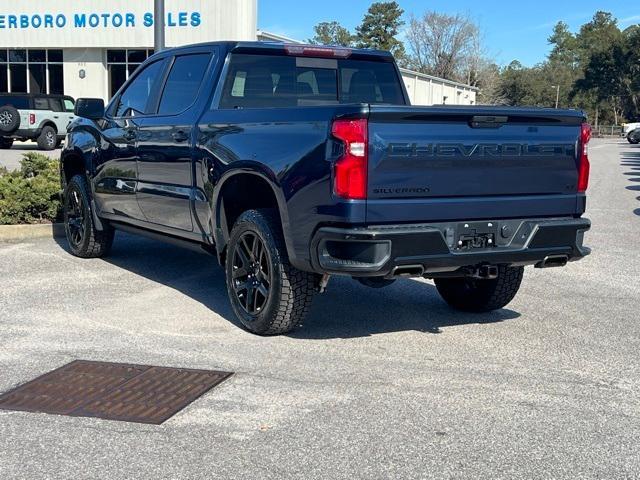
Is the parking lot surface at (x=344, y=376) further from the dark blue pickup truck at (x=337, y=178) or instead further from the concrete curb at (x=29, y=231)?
the concrete curb at (x=29, y=231)

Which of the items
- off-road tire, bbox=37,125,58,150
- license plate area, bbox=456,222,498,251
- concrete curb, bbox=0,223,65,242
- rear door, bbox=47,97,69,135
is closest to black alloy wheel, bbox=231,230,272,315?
Answer: license plate area, bbox=456,222,498,251

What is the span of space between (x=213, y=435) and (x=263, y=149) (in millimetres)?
2060

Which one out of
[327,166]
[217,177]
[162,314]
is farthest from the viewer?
[162,314]

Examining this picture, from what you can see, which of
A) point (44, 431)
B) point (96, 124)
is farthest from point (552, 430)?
point (96, 124)

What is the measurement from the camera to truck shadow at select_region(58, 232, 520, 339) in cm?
600

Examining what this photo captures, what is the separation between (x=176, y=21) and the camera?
34.1m

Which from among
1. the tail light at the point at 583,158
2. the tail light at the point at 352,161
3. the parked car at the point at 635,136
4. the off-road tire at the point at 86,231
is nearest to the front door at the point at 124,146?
the off-road tire at the point at 86,231

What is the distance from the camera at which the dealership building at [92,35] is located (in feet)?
110

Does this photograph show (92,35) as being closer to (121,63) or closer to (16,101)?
(121,63)

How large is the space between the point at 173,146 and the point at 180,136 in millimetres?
143

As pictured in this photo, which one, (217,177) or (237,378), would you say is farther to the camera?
(217,177)

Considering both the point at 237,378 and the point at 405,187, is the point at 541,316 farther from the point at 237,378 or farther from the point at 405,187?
the point at 237,378

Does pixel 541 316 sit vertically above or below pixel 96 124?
below

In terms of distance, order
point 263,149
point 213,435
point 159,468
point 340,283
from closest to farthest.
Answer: point 159,468 < point 213,435 < point 263,149 < point 340,283
